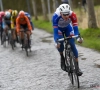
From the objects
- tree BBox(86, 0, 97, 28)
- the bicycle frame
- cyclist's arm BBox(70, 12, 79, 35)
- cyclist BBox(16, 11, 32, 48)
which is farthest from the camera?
tree BBox(86, 0, 97, 28)

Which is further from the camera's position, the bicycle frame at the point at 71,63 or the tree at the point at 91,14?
the tree at the point at 91,14

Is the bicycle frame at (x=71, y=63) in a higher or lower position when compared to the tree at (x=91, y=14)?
lower

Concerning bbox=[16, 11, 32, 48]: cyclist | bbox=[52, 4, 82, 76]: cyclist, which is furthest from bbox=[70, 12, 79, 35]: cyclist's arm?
bbox=[16, 11, 32, 48]: cyclist

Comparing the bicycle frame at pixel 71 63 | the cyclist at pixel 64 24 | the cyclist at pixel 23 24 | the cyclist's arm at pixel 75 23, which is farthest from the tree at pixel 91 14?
the bicycle frame at pixel 71 63

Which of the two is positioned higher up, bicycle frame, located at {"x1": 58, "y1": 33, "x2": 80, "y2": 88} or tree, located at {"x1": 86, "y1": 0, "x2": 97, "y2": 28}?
tree, located at {"x1": 86, "y1": 0, "x2": 97, "y2": 28}

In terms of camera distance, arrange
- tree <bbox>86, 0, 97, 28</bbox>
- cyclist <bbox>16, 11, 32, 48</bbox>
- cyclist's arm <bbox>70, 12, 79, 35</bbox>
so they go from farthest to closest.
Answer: tree <bbox>86, 0, 97, 28</bbox> < cyclist <bbox>16, 11, 32, 48</bbox> < cyclist's arm <bbox>70, 12, 79, 35</bbox>

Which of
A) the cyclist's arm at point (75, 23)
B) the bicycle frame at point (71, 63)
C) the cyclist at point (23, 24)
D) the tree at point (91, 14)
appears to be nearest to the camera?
the bicycle frame at point (71, 63)

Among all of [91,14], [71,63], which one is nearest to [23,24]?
[91,14]

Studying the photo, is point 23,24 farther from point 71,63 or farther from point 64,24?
point 71,63

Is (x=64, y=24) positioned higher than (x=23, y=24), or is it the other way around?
(x=64, y=24)

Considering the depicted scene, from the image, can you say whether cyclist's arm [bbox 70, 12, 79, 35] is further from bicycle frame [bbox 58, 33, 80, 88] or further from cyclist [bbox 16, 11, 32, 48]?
cyclist [bbox 16, 11, 32, 48]

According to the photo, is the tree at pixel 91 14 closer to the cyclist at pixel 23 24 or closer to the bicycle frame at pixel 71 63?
the cyclist at pixel 23 24

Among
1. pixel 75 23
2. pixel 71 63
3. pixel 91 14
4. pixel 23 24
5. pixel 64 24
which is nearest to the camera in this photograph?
pixel 71 63

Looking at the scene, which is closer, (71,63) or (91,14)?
(71,63)
